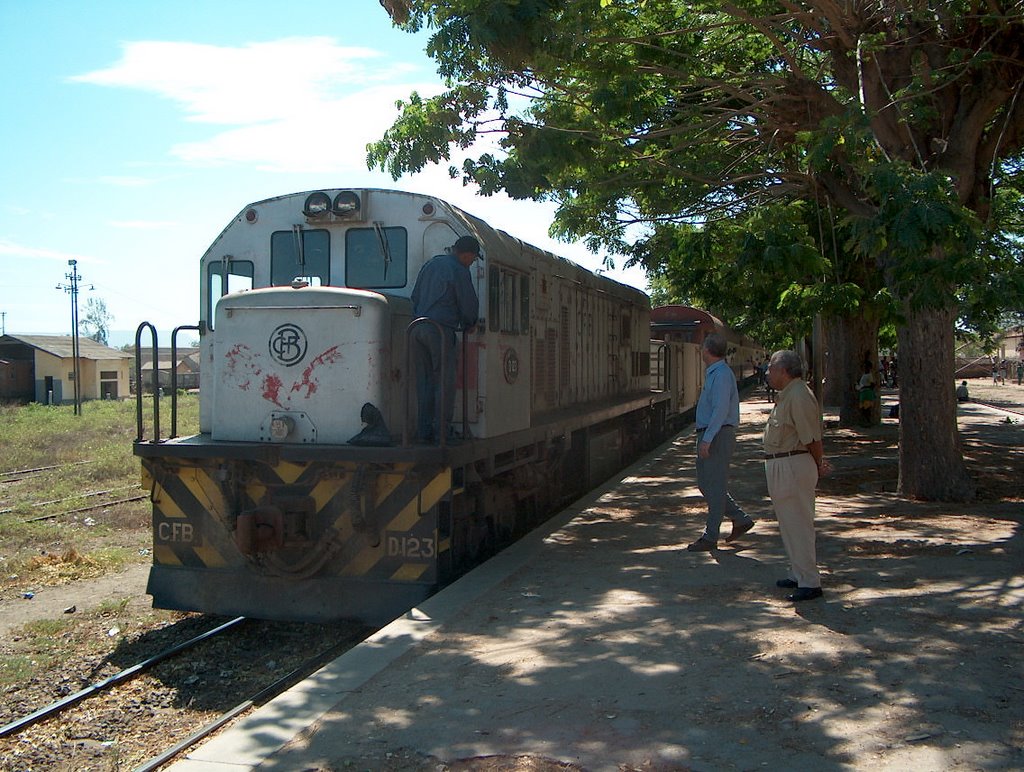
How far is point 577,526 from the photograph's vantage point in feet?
32.6

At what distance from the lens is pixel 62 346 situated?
60062 millimetres

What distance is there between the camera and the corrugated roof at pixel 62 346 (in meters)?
56.0

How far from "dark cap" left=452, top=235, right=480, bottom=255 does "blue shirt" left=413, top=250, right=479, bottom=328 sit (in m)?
0.10

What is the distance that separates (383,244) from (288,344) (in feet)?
4.20

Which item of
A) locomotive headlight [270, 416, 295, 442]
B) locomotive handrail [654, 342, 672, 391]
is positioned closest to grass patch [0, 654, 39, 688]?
locomotive headlight [270, 416, 295, 442]

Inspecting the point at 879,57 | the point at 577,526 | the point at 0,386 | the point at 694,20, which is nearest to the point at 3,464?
the point at 577,526

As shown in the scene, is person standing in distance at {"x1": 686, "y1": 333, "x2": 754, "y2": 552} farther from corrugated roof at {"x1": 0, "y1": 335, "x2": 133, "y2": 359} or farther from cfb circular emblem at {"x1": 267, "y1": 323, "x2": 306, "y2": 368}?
corrugated roof at {"x1": 0, "y1": 335, "x2": 133, "y2": 359}

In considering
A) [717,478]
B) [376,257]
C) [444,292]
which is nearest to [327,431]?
[444,292]

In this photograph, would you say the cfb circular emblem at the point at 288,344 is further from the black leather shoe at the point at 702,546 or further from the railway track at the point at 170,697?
the black leather shoe at the point at 702,546

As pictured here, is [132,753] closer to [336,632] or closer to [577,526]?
[336,632]

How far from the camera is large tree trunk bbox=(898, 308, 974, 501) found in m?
10.5

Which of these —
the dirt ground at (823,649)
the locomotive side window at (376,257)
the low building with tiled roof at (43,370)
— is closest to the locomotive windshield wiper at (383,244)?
the locomotive side window at (376,257)

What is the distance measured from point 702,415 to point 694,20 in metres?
5.65

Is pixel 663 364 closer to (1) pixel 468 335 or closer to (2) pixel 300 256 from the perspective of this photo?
(1) pixel 468 335
